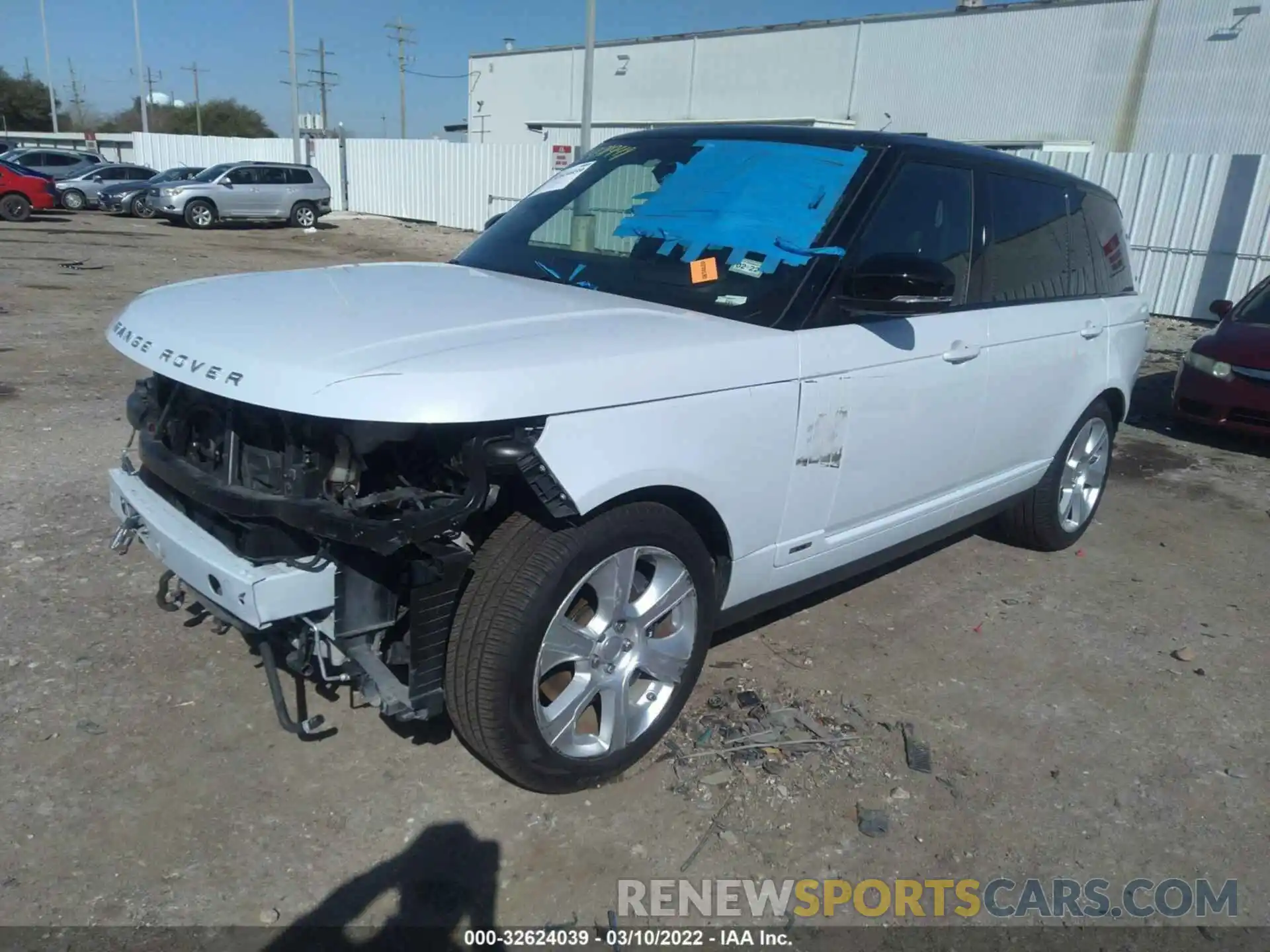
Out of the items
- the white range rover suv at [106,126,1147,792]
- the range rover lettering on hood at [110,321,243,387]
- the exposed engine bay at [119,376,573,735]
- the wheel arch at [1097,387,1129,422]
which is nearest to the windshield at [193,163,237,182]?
the white range rover suv at [106,126,1147,792]

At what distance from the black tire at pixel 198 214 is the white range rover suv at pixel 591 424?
2421cm

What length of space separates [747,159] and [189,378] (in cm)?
220

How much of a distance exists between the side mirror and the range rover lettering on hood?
1912mm

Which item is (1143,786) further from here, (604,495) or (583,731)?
(604,495)

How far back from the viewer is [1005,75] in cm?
2723

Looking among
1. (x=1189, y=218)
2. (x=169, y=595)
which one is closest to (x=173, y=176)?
(x=1189, y=218)

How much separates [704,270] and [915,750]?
5.99 feet

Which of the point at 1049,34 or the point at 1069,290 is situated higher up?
the point at 1049,34

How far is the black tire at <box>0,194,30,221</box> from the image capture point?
22.3 m

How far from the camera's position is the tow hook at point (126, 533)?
290 centimetres

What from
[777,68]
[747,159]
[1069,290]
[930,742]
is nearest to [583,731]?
[930,742]

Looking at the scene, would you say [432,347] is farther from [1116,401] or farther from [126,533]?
[1116,401]

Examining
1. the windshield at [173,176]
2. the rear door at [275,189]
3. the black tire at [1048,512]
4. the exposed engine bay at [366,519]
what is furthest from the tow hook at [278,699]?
the windshield at [173,176]

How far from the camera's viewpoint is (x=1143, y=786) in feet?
10.5
